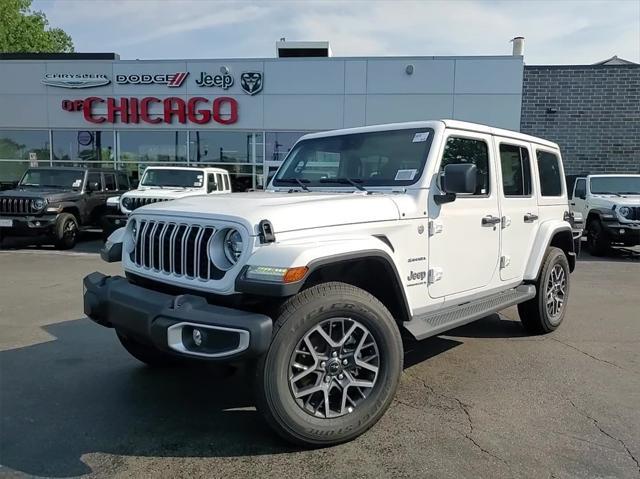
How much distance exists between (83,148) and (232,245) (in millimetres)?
17267

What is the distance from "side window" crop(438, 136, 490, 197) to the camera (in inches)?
162

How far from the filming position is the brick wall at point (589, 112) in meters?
16.5

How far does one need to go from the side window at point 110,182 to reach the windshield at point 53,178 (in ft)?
2.44

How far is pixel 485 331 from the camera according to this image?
18.3ft

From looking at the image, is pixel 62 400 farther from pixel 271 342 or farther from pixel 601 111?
pixel 601 111

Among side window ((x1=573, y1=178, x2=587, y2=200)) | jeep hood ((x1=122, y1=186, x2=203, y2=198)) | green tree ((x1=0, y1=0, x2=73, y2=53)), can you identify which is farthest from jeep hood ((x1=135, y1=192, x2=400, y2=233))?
green tree ((x1=0, y1=0, x2=73, y2=53))

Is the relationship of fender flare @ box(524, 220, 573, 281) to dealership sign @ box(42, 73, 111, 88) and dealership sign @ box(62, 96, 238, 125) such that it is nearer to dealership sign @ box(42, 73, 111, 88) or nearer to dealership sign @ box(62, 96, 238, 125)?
dealership sign @ box(62, 96, 238, 125)

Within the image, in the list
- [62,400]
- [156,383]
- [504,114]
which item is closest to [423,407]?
[156,383]

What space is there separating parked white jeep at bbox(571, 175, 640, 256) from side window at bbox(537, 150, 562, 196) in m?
6.40

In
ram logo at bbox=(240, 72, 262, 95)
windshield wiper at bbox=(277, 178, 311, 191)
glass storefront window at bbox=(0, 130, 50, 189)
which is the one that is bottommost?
windshield wiper at bbox=(277, 178, 311, 191)

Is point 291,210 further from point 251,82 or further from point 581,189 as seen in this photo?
point 251,82

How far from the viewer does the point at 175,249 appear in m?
3.29

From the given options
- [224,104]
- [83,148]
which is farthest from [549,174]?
[83,148]

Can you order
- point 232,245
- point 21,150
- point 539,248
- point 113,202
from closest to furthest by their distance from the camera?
point 232,245
point 539,248
point 113,202
point 21,150
